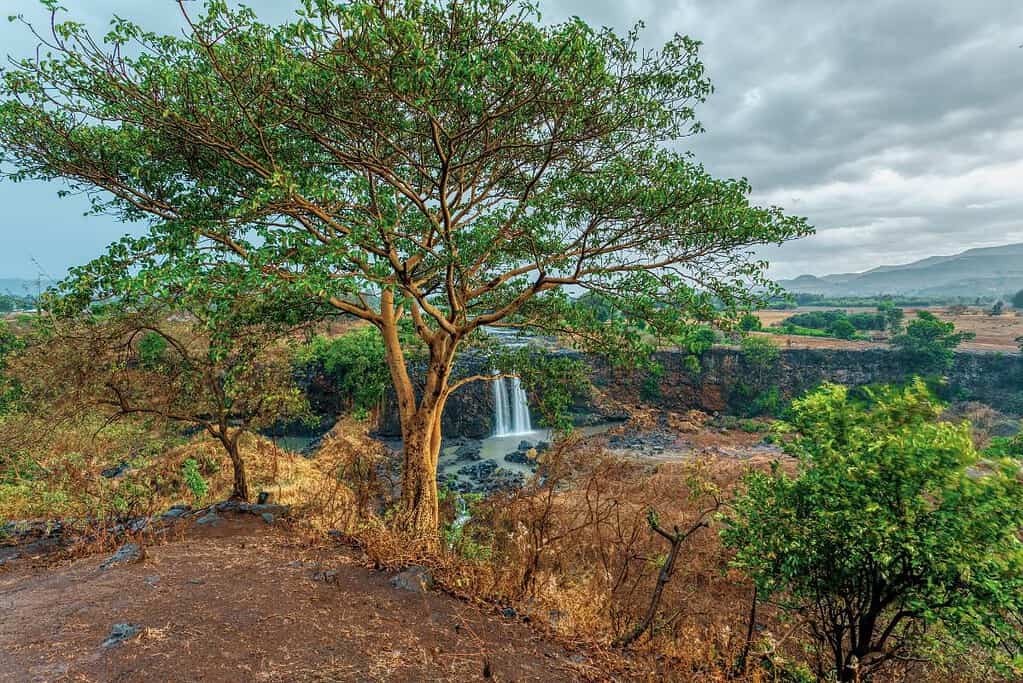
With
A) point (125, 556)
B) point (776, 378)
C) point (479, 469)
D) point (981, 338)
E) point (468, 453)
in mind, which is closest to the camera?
point (125, 556)

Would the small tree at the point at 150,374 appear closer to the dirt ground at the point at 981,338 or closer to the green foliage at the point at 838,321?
the dirt ground at the point at 981,338

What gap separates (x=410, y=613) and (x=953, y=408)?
41.7 meters

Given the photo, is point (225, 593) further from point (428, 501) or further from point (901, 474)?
point (901, 474)

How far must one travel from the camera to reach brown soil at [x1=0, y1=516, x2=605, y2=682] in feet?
10.8

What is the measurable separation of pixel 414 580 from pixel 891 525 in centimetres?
421

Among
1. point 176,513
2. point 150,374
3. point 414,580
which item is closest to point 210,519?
point 176,513

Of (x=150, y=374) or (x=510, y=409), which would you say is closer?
(x=150, y=374)

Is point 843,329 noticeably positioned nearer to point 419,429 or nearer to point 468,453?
point 468,453

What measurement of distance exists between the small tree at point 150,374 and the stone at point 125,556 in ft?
6.65

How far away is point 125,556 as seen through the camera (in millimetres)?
5391

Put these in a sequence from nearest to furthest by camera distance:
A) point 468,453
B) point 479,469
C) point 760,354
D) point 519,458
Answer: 1. point 479,469
2. point 519,458
3. point 468,453
4. point 760,354

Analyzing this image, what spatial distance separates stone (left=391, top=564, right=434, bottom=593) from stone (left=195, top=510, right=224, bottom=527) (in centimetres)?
381

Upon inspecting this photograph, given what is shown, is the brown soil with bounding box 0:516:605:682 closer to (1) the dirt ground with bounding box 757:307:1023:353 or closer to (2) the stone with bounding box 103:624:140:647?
(2) the stone with bounding box 103:624:140:647

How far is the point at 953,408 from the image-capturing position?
3195 centimetres
